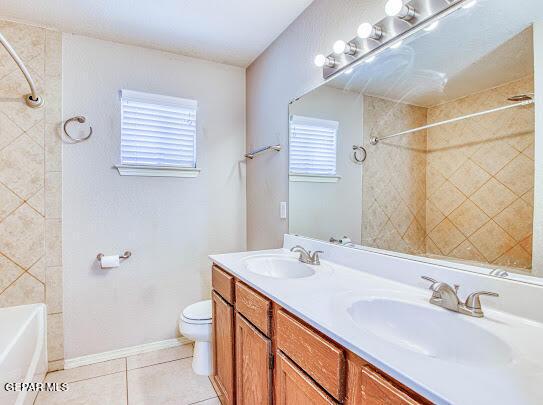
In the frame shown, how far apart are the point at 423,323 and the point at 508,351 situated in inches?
10.1

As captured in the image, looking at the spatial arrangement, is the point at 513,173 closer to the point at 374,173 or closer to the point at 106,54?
the point at 374,173

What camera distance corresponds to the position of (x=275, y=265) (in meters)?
1.80

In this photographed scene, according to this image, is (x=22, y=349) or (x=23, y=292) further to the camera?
(x=23, y=292)

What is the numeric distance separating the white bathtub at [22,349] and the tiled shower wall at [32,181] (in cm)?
11

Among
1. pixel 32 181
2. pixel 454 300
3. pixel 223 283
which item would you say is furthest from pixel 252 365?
pixel 32 181

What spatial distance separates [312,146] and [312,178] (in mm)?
208

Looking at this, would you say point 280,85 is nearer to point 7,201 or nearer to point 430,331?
point 430,331

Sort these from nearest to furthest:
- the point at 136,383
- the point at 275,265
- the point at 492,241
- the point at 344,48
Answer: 1. the point at 492,241
2. the point at 344,48
3. the point at 275,265
4. the point at 136,383

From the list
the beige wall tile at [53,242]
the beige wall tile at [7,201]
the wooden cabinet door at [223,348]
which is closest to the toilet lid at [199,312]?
the wooden cabinet door at [223,348]

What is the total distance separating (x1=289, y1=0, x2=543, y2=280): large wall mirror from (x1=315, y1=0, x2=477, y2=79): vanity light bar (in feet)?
0.10

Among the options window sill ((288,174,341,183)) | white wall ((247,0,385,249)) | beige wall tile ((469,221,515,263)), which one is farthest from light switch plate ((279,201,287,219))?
beige wall tile ((469,221,515,263))

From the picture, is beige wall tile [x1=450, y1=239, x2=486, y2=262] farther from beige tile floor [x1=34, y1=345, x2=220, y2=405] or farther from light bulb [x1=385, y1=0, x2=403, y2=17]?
beige tile floor [x1=34, y1=345, x2=220, y2=405]

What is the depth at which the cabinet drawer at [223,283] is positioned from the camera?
1.54 metres

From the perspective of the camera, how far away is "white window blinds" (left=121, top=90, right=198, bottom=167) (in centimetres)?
225
